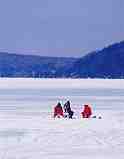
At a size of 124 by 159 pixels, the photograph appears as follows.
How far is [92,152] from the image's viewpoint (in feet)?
20.7

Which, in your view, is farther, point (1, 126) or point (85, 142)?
point (1, 126)

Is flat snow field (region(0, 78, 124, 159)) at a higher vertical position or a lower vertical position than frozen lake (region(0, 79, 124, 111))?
lower

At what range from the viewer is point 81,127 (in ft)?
29.9

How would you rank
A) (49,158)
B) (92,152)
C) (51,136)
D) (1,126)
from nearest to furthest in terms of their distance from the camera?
(49,158), (92,152), (51,136), (1,126)

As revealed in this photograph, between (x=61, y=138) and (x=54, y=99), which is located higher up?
(x=54, y=99)

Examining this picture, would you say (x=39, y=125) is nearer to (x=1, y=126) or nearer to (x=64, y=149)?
(x=1, y=126)

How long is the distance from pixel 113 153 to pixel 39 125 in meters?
3.46

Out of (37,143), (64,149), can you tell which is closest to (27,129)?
(37,143)

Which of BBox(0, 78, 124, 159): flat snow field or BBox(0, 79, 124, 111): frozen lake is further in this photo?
BBox(0, 79, 124, 111): frozen lake

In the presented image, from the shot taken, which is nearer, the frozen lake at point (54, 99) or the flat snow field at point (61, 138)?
the flat snow field at point (61, 138)

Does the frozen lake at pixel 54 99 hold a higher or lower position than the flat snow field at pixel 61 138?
higher

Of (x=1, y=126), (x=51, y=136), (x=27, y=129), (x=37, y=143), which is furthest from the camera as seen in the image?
(x=1, y=126)

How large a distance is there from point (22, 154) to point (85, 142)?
1.30m

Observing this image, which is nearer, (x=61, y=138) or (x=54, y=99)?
(x=61, y=138)
